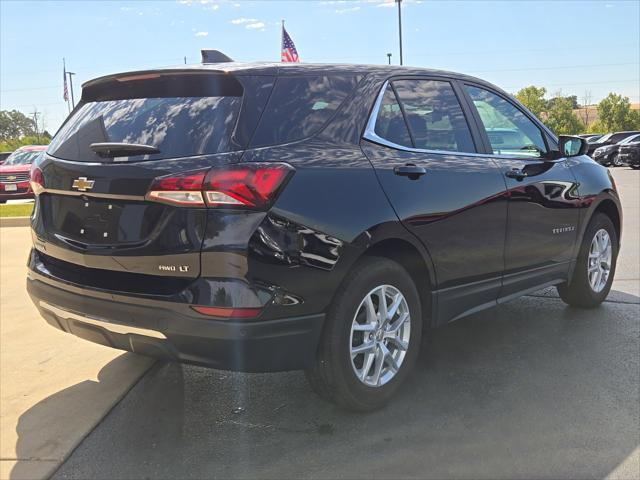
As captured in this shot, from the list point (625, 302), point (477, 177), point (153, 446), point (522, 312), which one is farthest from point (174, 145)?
point (625, 302)

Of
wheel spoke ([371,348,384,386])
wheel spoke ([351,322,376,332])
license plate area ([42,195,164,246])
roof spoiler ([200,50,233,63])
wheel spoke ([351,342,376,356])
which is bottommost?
wheel spoke ([371,348,384,386])

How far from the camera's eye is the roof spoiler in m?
3.46

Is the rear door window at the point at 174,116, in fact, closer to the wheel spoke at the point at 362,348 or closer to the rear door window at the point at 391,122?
the rear door window at the point at 391,122

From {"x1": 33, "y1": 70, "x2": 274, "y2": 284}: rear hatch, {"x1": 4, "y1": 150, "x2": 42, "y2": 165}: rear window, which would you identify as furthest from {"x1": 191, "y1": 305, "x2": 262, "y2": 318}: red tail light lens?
{"x1": 4, "y1": 150, "x2": 42, "y2": 165}: rear window

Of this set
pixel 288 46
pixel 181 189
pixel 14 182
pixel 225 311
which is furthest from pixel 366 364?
pixel 14 182

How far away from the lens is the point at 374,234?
10.0 feet

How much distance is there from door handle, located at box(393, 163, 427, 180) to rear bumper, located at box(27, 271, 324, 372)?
0.92 meters

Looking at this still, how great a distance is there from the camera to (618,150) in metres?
27.8

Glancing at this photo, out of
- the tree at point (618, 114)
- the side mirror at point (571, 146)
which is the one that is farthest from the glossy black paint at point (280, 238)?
the tree at point (618, 114)

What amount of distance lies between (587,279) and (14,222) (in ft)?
31.6

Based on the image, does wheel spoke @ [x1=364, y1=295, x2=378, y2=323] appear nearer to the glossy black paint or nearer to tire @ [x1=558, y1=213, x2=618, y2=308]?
the glossy black paint

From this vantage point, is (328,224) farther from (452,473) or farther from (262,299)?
(452,473)

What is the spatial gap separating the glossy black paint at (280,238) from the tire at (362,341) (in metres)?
0.10

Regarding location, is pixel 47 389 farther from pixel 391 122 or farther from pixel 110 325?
pixel 391 122
